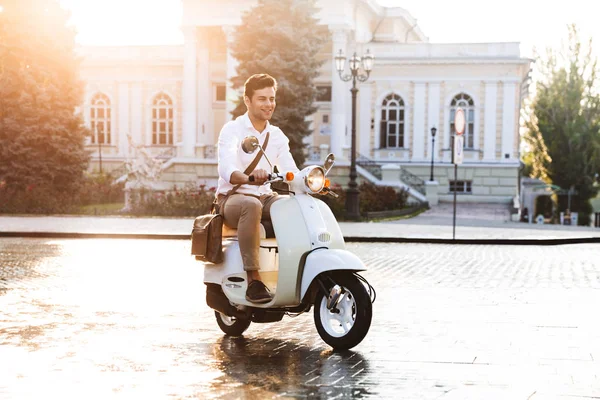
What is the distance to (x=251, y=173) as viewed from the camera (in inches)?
281

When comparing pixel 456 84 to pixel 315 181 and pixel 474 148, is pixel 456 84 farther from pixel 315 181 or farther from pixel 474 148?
pixel 315 181

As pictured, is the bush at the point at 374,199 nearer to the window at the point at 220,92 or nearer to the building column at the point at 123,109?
the window at the point at 220,92

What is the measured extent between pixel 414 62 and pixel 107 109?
1628cm

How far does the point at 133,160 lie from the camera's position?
108 ft

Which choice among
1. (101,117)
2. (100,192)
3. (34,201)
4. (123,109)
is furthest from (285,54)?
(101,117)

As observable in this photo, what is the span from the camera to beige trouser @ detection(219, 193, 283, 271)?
23.1 feet

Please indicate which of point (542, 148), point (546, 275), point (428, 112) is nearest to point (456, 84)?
point (428, 112)

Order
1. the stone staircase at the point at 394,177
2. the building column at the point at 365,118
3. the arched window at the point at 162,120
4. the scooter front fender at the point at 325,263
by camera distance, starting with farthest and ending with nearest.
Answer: the arched window at the point at 162,120, the building column at the point at 365,118, the stone staircase at the point at 394,177, the scooter front fender at the point at 325,263

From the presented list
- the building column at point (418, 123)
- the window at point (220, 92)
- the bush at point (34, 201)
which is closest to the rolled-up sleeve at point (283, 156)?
the bush at point (34, 201)

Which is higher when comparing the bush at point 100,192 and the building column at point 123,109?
the building column at point 123,109

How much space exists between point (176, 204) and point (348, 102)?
19903 millimetres

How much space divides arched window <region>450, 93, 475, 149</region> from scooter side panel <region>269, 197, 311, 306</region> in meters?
41.5

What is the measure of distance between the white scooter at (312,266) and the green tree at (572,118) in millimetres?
38583

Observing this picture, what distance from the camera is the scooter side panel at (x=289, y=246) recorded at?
22.8 feet
